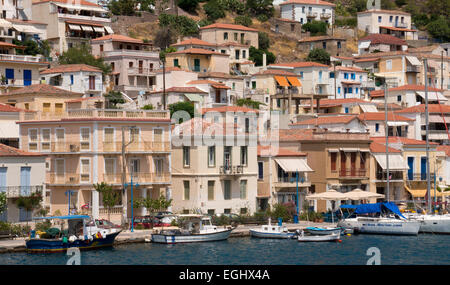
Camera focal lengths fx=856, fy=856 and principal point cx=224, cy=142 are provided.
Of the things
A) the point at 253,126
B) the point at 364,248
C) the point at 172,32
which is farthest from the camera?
the point at 172,32

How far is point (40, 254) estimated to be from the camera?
4412 cm

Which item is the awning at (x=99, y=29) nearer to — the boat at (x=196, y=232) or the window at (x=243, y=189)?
the window at (x=243, y=189)

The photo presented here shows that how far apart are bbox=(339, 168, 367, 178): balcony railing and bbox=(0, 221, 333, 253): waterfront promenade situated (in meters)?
8.46

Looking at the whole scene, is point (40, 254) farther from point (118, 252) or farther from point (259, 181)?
point (259, 181)

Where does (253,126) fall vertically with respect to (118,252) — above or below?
above

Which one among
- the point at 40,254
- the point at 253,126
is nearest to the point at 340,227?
the point at 40,254

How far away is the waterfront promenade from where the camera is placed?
4438cm

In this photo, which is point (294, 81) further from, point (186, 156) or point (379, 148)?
point (186, 156)

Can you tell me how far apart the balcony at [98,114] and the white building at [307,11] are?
95.7 metres

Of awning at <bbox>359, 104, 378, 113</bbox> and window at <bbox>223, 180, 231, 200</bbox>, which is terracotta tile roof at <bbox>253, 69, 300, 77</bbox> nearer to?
awning at <bbox>359, 104, 378, 113</bbox>

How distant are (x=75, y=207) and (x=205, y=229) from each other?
8804mm

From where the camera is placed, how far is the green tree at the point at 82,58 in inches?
3868

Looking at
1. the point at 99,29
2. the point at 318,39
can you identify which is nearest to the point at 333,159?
the point at 99,29

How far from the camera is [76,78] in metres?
89.5
